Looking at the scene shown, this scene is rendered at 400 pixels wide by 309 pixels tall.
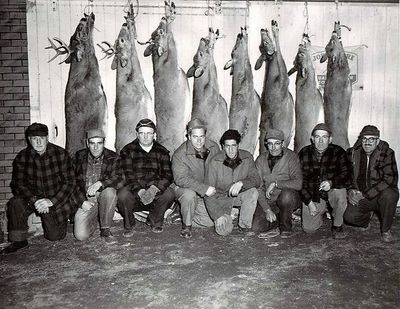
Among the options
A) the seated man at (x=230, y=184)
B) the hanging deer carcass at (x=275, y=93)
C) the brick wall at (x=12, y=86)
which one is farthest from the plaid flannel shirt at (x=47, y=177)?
the hanging deer carcass at (x=275, y=93)

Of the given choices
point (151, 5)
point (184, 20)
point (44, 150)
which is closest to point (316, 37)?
point (184, 20)

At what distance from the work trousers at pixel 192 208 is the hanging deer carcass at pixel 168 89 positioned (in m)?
0.95

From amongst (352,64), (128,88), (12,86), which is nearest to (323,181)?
(352,64)

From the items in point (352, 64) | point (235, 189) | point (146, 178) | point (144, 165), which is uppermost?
point (352, 64)

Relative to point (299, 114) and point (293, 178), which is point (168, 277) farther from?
point (299, 114)

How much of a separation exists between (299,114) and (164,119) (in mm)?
1981

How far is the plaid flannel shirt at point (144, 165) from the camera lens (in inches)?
227

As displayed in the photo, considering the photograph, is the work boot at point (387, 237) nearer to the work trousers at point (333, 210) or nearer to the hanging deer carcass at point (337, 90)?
the work trousers at point (333, 210)

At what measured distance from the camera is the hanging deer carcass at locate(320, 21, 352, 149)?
255 inches

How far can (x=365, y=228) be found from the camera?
19.1ft

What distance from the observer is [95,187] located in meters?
5.49

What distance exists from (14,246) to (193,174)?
7.60ft

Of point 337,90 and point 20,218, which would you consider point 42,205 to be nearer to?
point 20,218

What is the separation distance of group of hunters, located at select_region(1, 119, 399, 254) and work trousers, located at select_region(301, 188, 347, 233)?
12 millimetres
